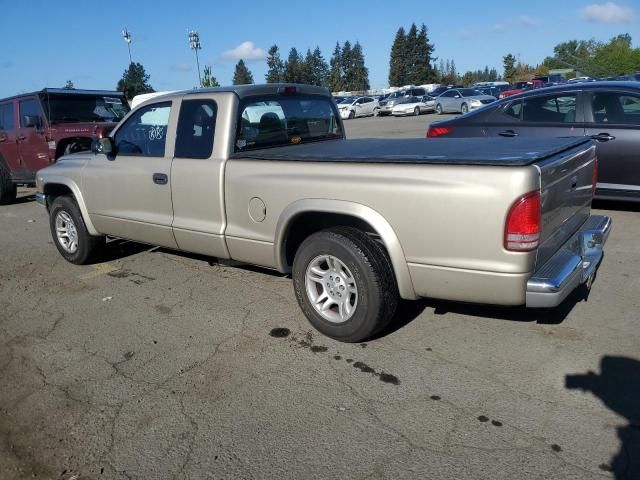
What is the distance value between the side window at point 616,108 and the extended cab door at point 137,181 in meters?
4.90

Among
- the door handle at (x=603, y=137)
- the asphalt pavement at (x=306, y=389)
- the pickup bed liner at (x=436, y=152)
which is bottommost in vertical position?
the asphalt pavement at (x=306, y=389)

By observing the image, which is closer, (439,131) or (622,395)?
(622,395)

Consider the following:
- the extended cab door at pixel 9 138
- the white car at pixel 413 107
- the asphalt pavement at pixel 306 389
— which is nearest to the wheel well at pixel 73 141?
the extended cab door at pixel 9 138

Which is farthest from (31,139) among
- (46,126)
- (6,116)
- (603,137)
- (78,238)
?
(603,137)

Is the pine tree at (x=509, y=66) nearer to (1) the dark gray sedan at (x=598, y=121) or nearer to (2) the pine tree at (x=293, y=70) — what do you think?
(2) the pine tree at (x=293, y=70)

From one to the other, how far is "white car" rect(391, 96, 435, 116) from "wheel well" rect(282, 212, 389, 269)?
32.0 metres

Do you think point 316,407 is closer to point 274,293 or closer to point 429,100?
point 274,293

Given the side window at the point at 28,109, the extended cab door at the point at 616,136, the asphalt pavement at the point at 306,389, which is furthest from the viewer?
the side window at the point at 28,109

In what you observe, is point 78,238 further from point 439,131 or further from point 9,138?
point 9,138

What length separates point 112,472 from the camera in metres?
2.57

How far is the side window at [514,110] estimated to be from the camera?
6.91 m

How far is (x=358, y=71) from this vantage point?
379 ft

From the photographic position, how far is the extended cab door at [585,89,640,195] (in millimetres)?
6082

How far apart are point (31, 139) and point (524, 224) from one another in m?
9.62
